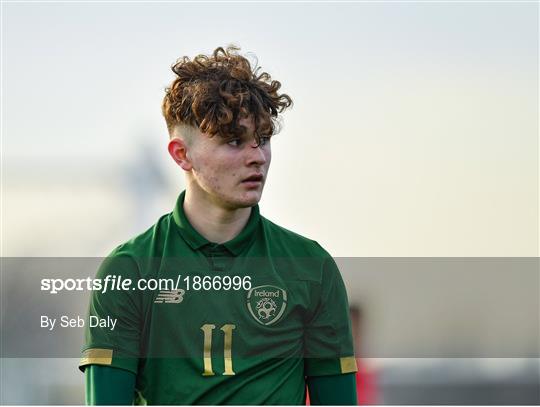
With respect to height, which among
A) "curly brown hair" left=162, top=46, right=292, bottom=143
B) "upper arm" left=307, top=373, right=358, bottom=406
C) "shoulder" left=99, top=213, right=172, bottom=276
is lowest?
"upper arm" left=307, top=373, right=358, bottom=406

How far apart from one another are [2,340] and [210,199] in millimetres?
1748

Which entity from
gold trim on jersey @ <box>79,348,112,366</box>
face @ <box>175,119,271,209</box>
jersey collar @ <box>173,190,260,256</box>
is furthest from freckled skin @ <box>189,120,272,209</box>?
gold trim on jersey @ <box>79,348,112,366</box>

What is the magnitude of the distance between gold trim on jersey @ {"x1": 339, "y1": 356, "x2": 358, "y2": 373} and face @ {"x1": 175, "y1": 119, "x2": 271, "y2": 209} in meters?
0.70

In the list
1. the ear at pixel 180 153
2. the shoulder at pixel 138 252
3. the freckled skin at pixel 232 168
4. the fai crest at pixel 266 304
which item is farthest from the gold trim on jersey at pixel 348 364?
the ear at pixel 180 153

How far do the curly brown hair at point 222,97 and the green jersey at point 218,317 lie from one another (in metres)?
0.34

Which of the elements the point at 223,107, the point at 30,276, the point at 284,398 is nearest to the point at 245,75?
the point at 223,107

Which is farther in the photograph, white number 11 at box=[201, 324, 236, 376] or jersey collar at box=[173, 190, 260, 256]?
jersey collar at box=[173, 190, 260, 256]

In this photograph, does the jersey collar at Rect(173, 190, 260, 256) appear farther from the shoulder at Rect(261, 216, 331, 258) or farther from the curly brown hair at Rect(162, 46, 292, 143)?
the curly brown hair at Rect(162, 46, 292, 143)

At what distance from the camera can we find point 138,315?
3512 mm

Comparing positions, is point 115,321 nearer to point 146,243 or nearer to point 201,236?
point 146,243

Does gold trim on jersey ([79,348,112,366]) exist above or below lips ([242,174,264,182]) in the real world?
below

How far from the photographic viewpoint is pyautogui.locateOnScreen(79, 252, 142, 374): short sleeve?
3471mm

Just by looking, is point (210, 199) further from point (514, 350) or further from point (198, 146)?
point (514, 350)

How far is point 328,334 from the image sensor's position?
11.7 ft
